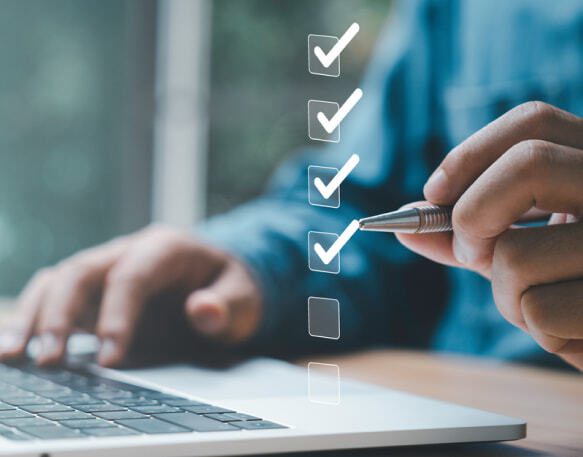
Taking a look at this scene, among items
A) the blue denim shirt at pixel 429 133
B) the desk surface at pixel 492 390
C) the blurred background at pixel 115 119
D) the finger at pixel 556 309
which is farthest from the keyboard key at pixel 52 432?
the blurred background at pixel 115 119

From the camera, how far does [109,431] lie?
11.7 inches

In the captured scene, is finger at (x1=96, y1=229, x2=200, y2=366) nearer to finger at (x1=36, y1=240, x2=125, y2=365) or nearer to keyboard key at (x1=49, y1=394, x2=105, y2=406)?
finger at (x1=36, y1=240, x2=125, y2=365)

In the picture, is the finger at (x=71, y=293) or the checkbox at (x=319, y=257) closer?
the checkbox at (x=319, y=257)

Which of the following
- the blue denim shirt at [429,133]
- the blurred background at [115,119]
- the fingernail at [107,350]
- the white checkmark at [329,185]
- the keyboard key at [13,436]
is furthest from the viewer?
the blurred background at [115,119]

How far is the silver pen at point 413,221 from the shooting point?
0.37 m

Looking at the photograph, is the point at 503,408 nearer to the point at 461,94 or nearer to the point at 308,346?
the point at 308,346

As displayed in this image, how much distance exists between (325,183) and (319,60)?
0.21 ft

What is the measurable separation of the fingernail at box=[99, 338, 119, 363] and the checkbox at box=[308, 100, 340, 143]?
24cm

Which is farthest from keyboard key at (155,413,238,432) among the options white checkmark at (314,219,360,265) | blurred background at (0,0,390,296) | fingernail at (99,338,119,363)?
blurred background at (0,0,390,296)

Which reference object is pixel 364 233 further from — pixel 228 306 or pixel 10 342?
pixel 10 342

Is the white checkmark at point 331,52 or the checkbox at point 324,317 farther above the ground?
the white checkmark at point 331,52

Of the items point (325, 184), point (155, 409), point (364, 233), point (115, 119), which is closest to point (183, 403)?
point (155, 409)

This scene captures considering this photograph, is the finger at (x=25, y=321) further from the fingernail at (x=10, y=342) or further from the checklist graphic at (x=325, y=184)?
the checklist graphic at (x=325, y=184)

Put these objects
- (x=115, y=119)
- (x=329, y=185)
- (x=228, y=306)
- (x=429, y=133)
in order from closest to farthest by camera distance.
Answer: (x=329, y=185) → (x=228, y=306) → (x=429, y=133) → (x=115, y=119)
